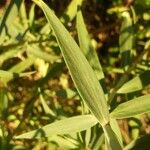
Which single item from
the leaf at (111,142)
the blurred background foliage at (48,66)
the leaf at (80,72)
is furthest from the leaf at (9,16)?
the leaf at (111,142)

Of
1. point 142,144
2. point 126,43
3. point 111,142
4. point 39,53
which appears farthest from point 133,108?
point 39,53

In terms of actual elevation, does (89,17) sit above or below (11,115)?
above

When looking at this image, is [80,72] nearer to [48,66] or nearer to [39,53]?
[39,53]

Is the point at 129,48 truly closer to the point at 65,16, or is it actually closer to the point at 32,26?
the point at 65,16

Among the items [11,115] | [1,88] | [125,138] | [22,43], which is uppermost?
[22,43]

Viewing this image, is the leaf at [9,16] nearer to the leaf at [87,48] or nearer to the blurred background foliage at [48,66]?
the blurred background foliage at [48,66]

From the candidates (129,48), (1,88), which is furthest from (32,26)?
(129,48)
